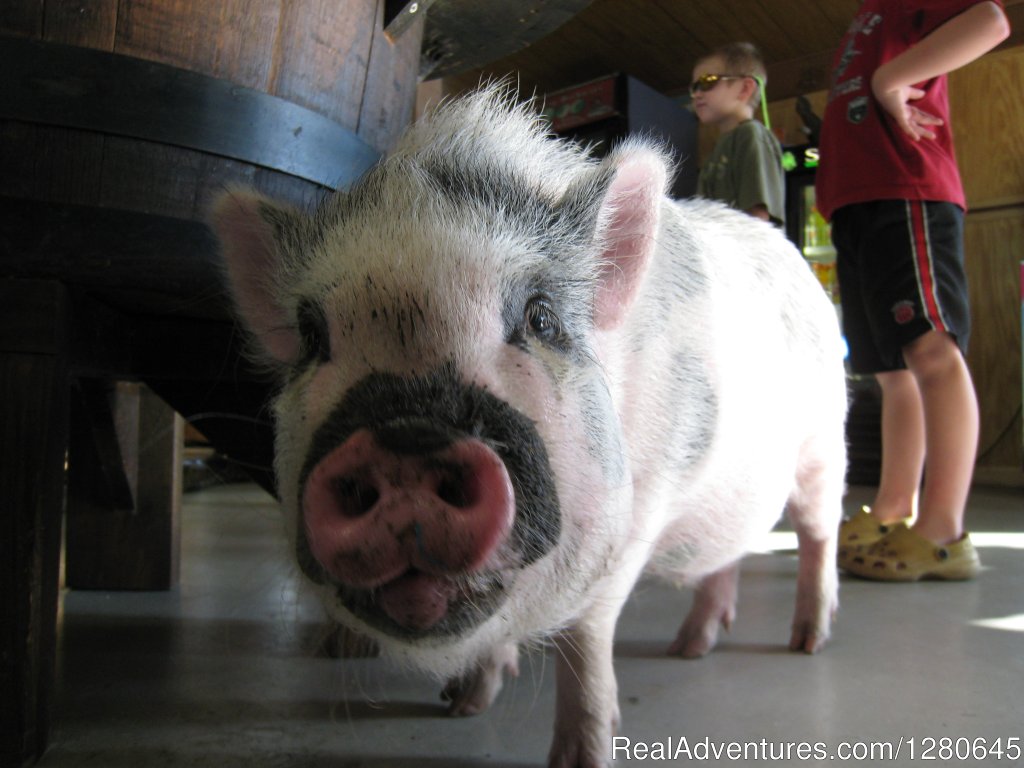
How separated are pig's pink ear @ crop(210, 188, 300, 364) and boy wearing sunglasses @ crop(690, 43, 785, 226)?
1790 mm

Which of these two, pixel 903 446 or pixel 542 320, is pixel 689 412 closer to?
pixel 542 320

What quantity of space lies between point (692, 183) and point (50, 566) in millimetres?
5357

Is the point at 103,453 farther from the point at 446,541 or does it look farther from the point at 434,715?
the point at 446,541

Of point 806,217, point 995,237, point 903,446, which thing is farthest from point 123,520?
point 995,237

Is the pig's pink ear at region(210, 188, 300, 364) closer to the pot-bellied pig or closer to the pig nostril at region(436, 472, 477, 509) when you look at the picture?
the pot-bellied pig

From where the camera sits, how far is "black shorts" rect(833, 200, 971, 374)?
2.16m

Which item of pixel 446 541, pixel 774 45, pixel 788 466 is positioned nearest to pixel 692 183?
pixel 774 45

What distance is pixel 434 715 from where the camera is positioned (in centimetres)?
125

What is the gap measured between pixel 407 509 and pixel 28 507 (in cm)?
63

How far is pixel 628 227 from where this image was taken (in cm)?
109

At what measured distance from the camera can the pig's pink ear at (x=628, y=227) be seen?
1062 mm

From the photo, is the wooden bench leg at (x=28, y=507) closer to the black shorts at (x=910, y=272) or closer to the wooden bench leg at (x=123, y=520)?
the wooden bench leg at (x=123, y=520)

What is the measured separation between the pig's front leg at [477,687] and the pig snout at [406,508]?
54cm

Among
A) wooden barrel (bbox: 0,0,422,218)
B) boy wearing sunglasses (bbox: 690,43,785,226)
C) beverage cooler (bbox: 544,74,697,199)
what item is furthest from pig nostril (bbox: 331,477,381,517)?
beverage cooler (bbox: 544,74,697,199)
